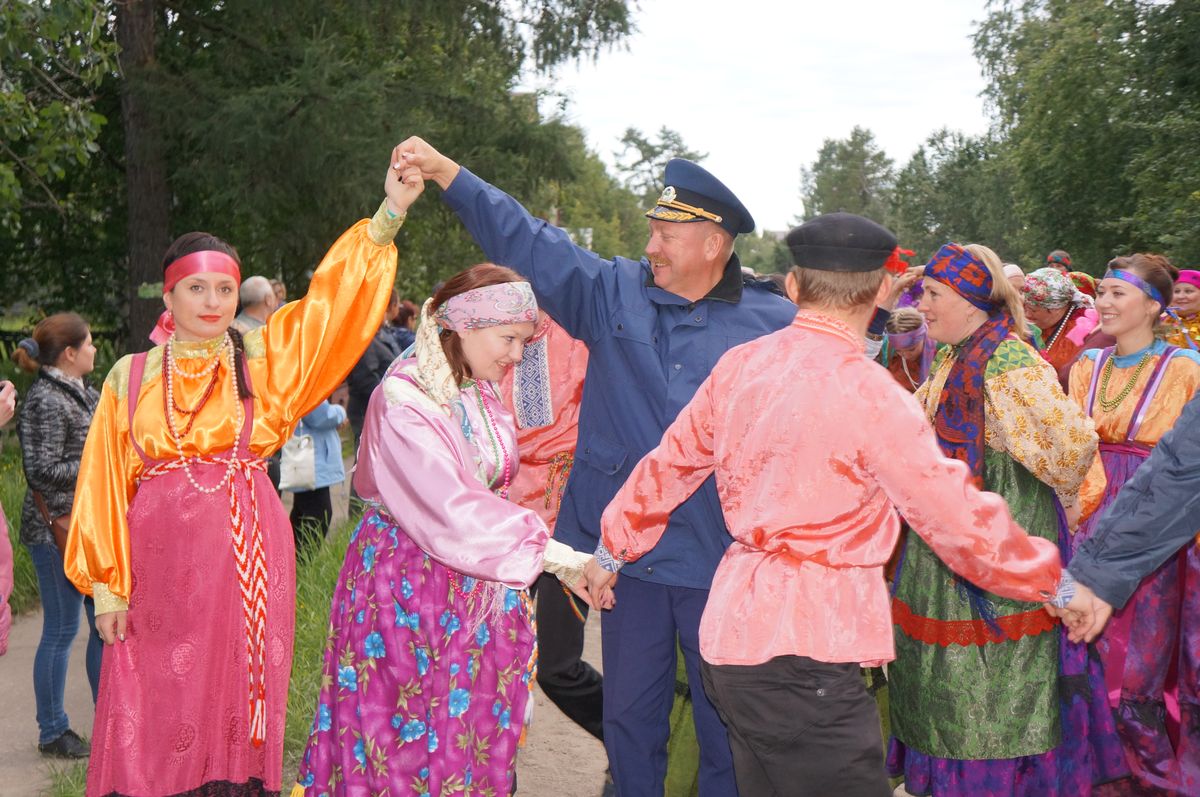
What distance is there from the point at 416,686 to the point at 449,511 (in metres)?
0.56

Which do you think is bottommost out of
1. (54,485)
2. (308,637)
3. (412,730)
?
(308,637)

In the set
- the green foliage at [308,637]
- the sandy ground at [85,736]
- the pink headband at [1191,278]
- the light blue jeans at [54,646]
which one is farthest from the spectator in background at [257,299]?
the pink headband at [1191,278]

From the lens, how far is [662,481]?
338 centimetres

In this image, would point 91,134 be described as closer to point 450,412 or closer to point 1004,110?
point 450,412

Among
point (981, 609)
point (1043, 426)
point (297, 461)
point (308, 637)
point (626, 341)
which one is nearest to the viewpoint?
point (626, 341)

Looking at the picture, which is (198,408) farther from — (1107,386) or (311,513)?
(311,513)

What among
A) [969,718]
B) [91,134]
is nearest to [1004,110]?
[91,134]

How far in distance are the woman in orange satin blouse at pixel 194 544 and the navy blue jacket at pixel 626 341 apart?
45cm

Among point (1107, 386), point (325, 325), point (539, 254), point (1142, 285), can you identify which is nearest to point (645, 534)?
point (539, 254)

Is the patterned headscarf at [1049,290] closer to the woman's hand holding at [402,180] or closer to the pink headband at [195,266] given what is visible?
the woman's hand holding at [402,180]

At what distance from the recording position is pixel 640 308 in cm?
413

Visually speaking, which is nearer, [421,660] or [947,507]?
[947,507]

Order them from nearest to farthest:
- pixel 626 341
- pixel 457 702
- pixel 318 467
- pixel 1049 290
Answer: pixel 457 702 < pixel 626 341 < pixel 1049 290 < pixel 318 467

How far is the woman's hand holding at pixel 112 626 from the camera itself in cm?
376
